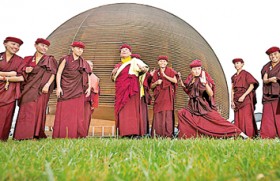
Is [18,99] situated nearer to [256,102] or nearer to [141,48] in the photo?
[256,102]

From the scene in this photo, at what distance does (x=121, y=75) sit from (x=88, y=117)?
1.40 meters

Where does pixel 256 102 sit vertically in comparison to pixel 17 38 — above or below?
below

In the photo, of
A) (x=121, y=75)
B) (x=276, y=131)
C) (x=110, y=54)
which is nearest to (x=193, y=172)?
(x=121, y=75)

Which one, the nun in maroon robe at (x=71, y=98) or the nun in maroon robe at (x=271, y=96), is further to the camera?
the nun in maroon robe at (x=271, y=96)

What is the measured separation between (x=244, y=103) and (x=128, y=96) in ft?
10.1

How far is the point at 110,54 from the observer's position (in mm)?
22844

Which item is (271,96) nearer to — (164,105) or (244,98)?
(244,98)

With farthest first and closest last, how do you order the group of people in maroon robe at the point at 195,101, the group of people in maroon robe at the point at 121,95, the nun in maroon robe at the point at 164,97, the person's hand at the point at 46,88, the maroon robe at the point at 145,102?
the nun in maroon robe at the point at 164,97 → the maroon robe at the point at 145,102 → the group of people in maroon robe at the point at 195,101 → the person's hand at the point at 46,88 → the group of people in maroon robe at the point at 121,95

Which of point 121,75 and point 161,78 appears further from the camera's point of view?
point 161,78

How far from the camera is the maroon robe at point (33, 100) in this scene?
21.4ft

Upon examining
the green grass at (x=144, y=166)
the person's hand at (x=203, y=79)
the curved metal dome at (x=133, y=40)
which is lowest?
the green grass at (x=144, y=166)

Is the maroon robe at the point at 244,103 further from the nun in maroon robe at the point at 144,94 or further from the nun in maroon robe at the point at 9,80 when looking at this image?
the nun in maroon robe at the point at 9,80

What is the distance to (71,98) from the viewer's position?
7105 mm

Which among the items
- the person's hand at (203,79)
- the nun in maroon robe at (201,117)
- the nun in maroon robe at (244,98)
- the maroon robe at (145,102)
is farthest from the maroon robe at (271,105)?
the maroon robe at (145,102)
